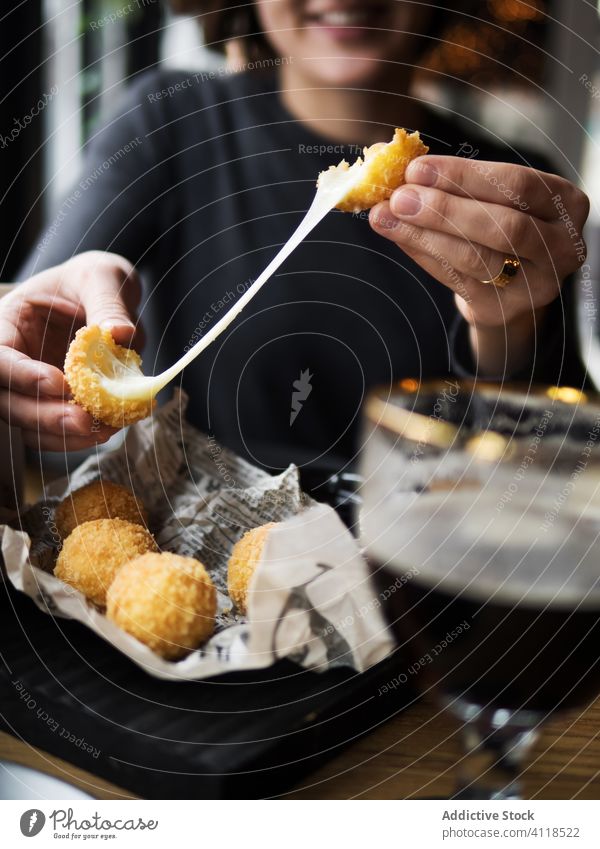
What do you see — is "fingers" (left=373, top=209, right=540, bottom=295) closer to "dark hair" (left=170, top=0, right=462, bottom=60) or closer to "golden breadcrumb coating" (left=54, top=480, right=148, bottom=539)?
"golden breadcrumb coating" (left=54, top=480, right=148, bottom=539)

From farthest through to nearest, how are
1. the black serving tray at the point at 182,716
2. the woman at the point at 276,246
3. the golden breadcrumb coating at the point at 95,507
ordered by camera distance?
the woman at the point at 276,246 < the golden breadcrumb coating at the point at 95,507 < the black serving tray at the point at 182,716

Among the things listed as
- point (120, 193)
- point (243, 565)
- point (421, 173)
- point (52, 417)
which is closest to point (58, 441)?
point (52, 417)

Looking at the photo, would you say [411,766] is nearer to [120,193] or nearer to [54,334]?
[54,334]

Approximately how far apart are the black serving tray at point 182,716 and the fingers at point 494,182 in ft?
0.73

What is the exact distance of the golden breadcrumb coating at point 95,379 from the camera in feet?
1.21

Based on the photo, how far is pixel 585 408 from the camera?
1.37 feet

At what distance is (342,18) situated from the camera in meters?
0.59

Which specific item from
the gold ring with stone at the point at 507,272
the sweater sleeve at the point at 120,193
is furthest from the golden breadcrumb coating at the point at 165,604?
the sweater sleeve at the point at 120,193

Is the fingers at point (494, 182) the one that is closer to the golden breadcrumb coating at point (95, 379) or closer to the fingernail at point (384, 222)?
the fingernail at point (384, 222)

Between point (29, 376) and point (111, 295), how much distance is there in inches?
3.2

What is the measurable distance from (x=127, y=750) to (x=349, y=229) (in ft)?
1.60

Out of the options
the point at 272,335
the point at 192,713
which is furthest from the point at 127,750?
the point at 272,335

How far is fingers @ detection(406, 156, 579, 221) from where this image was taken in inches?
14.2
